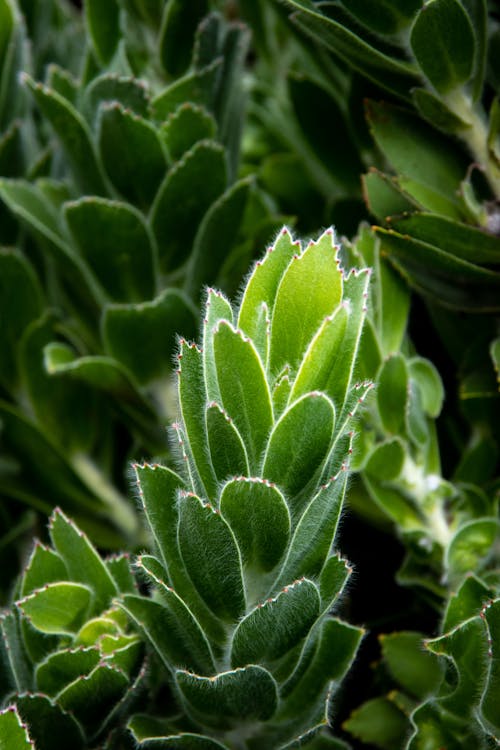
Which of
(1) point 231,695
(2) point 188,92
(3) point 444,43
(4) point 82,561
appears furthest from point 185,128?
(1) point 231,695

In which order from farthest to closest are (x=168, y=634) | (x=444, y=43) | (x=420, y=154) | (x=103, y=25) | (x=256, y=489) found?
(x=103, y=25) → (x=420, y=154) → (x=444, y=43) → (x=168, y=634) → (x=256, y=489)

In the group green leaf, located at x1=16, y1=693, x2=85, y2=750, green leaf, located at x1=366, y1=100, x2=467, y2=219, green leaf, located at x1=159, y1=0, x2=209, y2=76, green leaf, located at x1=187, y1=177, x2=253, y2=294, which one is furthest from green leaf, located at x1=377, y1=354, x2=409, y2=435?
green leaf, located at x1=159, y1=0, x2=209, y2=76

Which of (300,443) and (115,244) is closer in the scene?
(300,443)

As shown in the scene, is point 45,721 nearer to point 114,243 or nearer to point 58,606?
point 58,606

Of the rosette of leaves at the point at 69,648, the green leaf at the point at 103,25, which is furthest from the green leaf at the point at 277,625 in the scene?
the green leaf at the point at 103,25

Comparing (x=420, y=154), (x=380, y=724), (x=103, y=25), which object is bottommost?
(x=380, y=724)

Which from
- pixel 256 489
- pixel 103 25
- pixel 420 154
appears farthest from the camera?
pixel 103 25

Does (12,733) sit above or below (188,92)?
below

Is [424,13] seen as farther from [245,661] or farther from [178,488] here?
[245,661]
